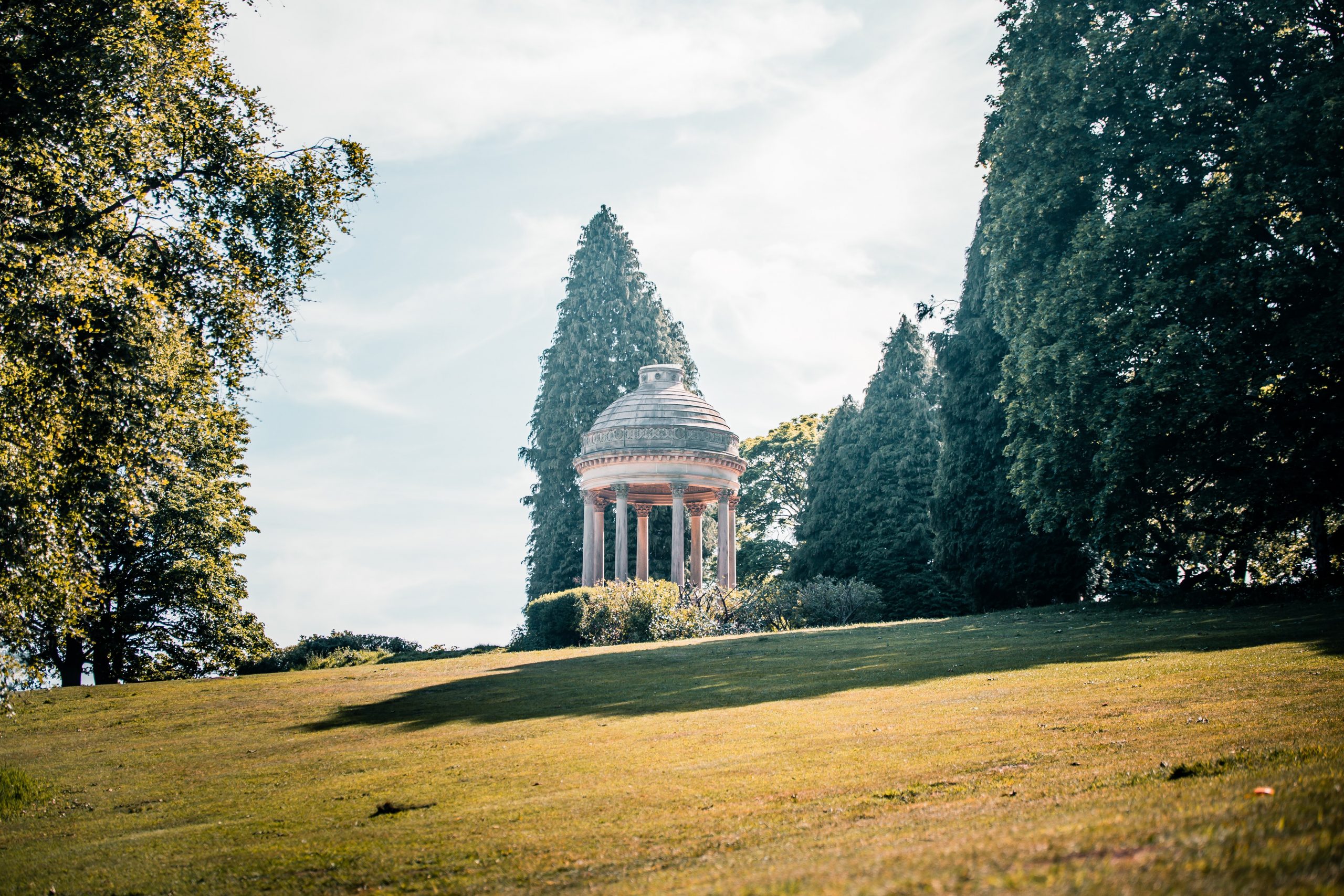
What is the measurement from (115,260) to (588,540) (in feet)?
82.5

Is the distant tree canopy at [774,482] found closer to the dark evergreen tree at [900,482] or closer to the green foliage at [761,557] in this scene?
the green foliage at [761,557]

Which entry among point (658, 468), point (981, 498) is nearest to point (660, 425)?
point (658, 468)

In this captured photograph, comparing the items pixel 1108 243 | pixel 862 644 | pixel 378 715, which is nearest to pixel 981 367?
pixel 1108 243

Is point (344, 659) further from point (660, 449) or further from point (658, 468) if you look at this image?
point (660, 449)

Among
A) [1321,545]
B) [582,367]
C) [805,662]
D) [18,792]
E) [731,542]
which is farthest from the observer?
[582,367]

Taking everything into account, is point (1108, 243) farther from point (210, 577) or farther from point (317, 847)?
point (210, 577)

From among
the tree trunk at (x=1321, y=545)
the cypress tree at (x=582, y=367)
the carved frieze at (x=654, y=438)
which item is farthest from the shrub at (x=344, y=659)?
the tree trunk at (x=1321, y=545)

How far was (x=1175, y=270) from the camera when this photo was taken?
22172mm

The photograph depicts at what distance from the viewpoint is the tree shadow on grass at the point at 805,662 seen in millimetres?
15398

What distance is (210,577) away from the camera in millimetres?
30359

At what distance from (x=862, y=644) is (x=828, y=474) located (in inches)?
918

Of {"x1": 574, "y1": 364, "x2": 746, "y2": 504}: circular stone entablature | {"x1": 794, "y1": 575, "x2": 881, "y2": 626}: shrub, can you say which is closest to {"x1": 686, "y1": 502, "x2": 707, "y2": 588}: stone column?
{"x1": 574, "y1": 364, "x2": 746, "y2": 504}: circular stone entablature

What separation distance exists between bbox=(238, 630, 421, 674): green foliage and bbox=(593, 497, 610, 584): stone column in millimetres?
6862

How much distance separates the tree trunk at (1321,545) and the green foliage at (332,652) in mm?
24523
